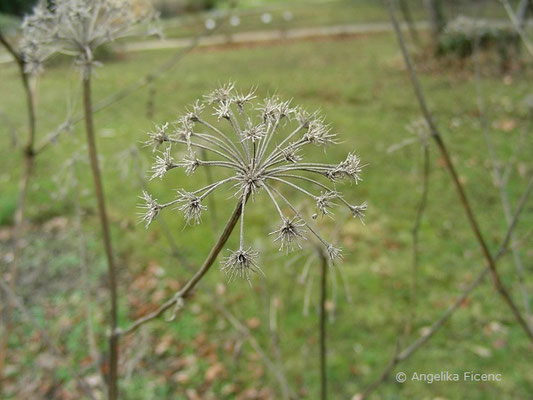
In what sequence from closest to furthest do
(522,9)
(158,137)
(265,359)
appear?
1. (158,137)
2. (265,359)
3. (522,9)

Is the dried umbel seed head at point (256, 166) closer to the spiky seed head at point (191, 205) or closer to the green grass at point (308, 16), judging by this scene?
the spiky seed head at point (191, 205)

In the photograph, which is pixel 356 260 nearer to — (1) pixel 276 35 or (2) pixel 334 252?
(2) pixel 334 252

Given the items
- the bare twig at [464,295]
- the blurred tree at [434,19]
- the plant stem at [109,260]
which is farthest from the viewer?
the blurred tree at [434,19]

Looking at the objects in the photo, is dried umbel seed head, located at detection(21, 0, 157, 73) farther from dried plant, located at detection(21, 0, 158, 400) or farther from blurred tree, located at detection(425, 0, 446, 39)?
blurred tree, located at detection(425, 0, 446, 39)

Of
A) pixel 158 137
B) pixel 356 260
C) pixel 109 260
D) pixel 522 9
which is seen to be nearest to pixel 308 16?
pixel 522 9

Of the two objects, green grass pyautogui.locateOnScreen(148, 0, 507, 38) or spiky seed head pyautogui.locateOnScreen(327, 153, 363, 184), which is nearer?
spiky seed head pyautogui.locateOnScreen(327, 153, 363, 184)

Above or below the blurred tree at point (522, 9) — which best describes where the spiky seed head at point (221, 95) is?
below

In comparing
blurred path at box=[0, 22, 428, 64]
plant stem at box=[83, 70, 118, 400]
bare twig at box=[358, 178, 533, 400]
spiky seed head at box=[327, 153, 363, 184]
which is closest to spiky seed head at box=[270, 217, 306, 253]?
spiky seed head at box=[327, 153, 363, 184]

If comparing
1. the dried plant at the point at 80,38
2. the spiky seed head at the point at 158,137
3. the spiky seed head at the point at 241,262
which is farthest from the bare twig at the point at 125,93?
the spiky seed head at the point at 241,262

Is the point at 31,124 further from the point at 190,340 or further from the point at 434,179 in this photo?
the point at 434,179

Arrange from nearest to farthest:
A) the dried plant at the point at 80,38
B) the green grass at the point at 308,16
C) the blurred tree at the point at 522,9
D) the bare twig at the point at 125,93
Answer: the dried plant at the point at 80,38
the bare twig at the point at 125,93
the blurred tree at the point at 522,9
the green grass at the point at 308,16
